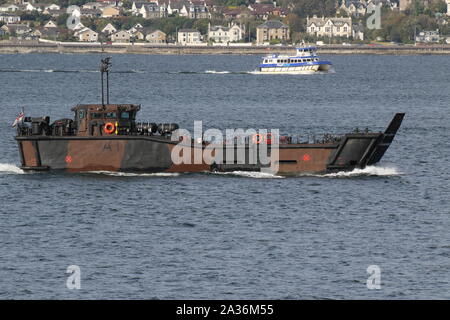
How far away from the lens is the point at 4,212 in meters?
59.8

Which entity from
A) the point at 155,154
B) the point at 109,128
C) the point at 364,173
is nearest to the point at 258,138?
the point at 155,154

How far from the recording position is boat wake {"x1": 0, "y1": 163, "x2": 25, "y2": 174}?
71.0 metres

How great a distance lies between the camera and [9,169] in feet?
237

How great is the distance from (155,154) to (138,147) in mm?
1119

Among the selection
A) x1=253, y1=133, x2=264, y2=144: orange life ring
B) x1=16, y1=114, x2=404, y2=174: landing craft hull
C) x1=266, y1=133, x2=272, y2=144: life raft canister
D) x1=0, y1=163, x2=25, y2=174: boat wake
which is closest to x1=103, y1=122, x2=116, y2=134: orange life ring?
x1=16, y1=114, x2=404, y2=174: landing craft hull

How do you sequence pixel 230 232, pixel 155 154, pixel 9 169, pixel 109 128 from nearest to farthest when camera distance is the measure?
1. pixel 230 232
2. pixel 109 128
3. pixel 155 154
4. pixel 9 169

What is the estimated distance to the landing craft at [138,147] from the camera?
217ft

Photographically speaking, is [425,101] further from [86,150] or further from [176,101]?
[86,150]

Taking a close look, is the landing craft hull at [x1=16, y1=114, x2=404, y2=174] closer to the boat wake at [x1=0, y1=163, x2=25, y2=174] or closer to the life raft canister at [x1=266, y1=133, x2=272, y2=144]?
the life raft canister at [x1=266, y1=133, x2=272, y2=144]

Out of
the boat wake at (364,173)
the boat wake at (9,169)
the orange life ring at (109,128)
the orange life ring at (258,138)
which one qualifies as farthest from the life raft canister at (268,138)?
the boat wake at (9,169)

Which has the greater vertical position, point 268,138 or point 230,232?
point 268,138

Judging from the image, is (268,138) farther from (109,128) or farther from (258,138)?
(109,128)

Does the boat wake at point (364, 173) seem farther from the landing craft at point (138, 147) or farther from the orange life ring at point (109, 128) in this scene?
the orange life ring at point (109, 128)
